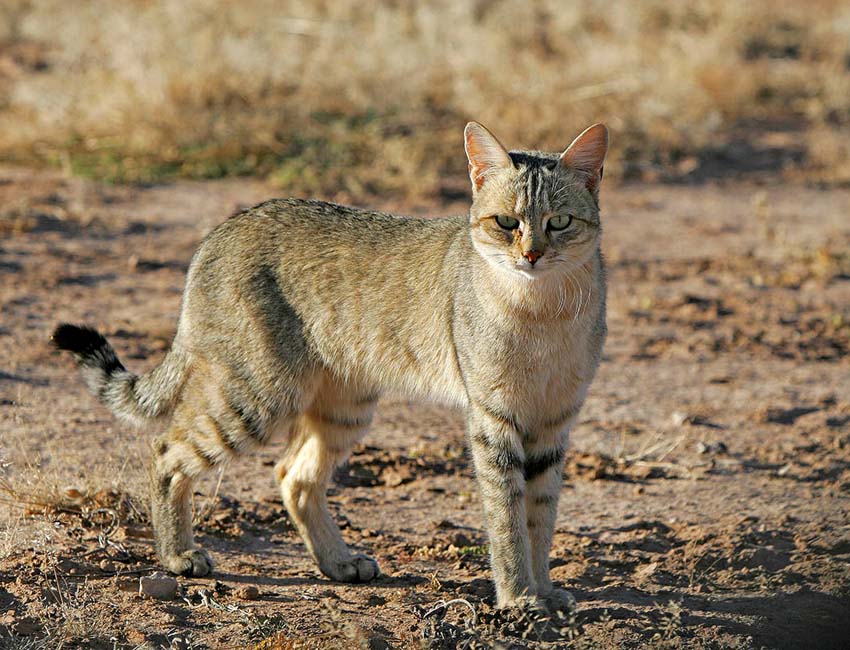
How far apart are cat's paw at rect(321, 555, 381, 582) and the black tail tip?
4.51 ft

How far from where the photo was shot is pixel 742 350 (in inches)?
297

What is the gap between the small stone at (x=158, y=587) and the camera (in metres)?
4.41

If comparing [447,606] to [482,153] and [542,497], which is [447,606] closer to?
[542,497]

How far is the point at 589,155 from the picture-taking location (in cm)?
441

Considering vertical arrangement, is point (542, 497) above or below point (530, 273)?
below

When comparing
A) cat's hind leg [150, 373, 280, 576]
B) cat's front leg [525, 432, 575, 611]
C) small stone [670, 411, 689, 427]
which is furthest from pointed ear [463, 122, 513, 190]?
small stone [670, 411, 689, 427]

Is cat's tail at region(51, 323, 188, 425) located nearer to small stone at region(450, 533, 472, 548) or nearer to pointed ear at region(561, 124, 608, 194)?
small stone at region(450, 533, 472, 548)

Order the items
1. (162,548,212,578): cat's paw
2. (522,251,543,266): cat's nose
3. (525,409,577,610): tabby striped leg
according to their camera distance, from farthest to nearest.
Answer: (162,548,212,578): cat's paw, (525,409,577,610): tabby striped leg, (522,251,543,266): cat's nose

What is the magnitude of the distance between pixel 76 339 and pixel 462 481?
83.3 inches

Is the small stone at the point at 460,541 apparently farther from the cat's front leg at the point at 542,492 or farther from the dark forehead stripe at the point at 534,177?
the dark forehead stripe at the point at 534,177

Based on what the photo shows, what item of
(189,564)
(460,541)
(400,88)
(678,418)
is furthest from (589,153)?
(400,88)

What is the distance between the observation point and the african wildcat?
4344 mm

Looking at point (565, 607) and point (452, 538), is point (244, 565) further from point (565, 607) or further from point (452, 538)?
point (565, 607)

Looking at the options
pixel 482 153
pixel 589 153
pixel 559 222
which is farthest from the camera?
Answer: pixel 482 153
